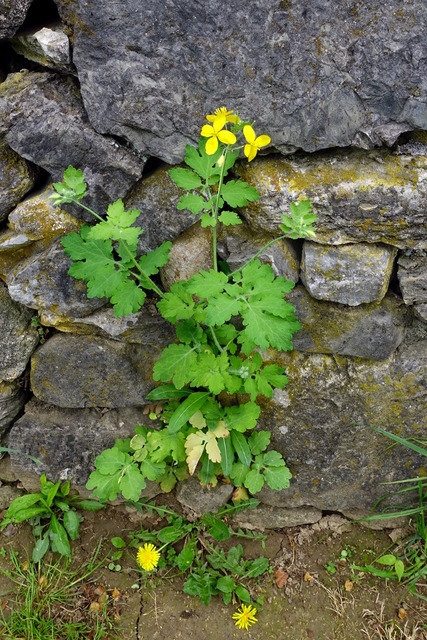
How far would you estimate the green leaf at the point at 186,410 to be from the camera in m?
2.67

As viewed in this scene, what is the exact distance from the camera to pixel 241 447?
2.82 meters

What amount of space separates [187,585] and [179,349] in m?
1.31

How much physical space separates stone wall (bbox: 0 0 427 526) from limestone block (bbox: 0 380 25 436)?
0.01 meters

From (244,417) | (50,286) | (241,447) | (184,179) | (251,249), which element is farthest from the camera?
(241,447)

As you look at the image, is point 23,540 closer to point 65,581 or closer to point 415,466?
point 65,581

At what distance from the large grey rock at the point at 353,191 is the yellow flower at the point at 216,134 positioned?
14.9 inches

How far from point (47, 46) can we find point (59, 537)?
8.02 feet

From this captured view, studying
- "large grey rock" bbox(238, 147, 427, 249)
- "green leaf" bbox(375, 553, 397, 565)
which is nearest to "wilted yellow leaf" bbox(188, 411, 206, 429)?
"large grey rock" bbox(238, 147, 427, 249)

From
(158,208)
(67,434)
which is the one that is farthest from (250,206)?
(67,434)

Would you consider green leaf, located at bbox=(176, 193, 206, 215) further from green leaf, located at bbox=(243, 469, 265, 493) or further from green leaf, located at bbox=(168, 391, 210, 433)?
green leaf, located at bbox=(243, 469, 265, 493)

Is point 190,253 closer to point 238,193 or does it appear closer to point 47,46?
point 238,193

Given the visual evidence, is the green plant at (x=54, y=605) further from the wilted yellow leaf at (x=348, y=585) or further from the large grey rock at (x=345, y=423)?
the wilted yellow leaf at (x=348, y=585)

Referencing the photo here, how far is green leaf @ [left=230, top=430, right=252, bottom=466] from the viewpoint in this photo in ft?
9.25

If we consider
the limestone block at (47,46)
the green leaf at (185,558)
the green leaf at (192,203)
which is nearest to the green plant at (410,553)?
the green leaf at (185,558)
